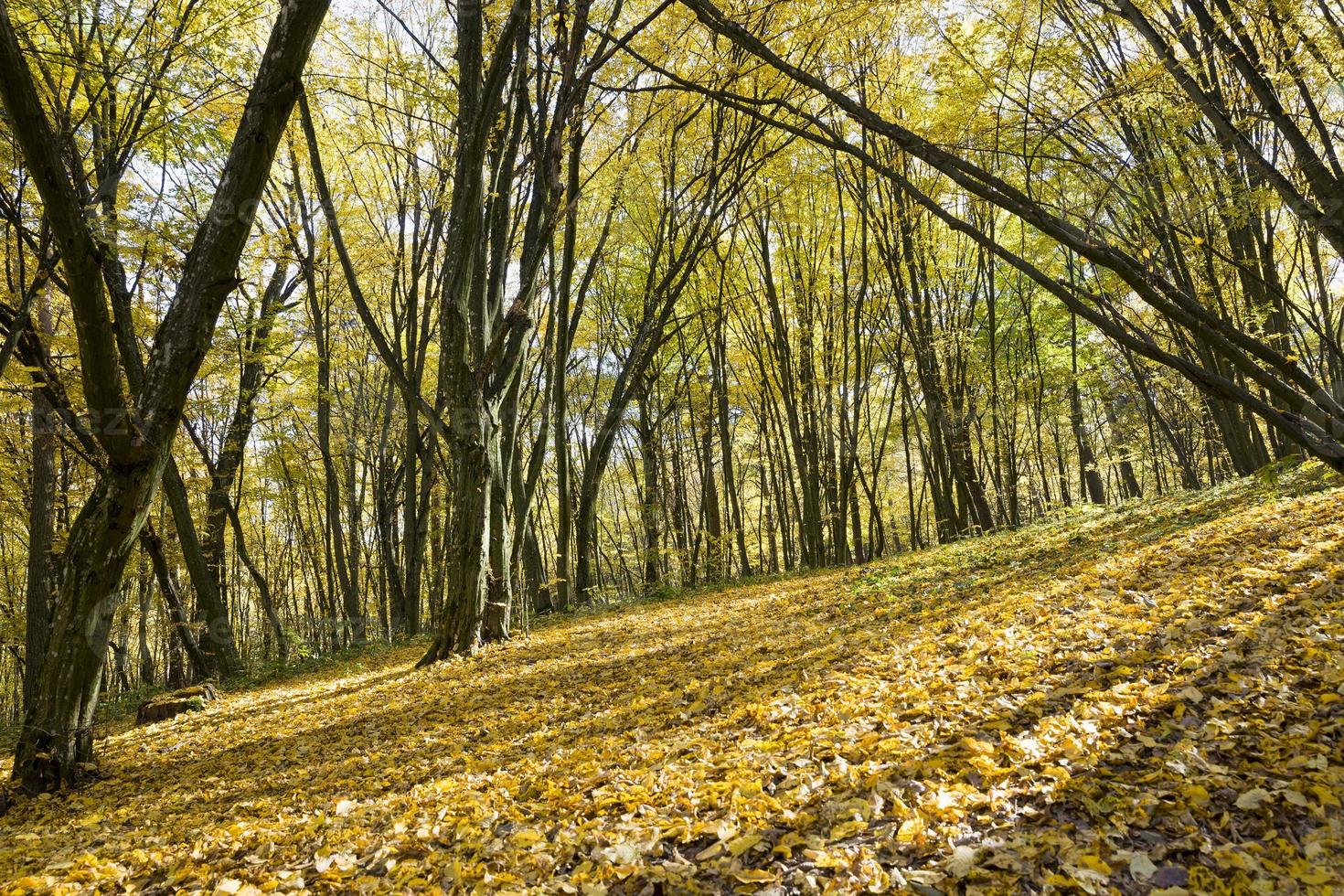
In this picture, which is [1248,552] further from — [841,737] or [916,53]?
[916,53]

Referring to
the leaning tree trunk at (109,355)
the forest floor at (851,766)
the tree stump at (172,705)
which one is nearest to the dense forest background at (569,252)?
the leaning tree trunk at (109,355)

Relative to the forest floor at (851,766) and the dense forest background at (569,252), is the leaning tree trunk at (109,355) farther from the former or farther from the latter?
the forest floor at (851,766)

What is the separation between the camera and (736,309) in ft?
45.0

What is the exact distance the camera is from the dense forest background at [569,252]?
3.57 meters

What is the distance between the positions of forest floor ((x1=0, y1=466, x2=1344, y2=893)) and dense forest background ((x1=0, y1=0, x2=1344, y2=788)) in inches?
→ 40.5

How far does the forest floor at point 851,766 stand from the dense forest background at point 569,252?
1.03 meters

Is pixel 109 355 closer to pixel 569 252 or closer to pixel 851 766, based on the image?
pixel 851 766

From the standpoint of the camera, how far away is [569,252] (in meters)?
9.23

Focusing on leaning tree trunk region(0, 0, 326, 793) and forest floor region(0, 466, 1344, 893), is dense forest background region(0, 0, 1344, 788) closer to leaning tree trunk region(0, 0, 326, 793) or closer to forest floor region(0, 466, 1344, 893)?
leaning tree trunk region(0, 0, 326, 793)

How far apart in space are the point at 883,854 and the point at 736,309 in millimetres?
12379

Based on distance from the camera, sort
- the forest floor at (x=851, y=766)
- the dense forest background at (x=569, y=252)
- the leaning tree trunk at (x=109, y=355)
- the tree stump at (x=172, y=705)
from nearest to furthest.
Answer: the forest floor at (x=851, y=766)
the leaning tree trunk at (x=109, y=355)
the dense forest background at (x=569, y=252)
the tree stump at (x=172, y=705)

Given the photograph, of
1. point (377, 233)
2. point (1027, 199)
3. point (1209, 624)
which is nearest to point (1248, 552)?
point (1209, 624)

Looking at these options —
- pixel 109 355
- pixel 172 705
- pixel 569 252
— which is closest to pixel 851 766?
pixel 109 355

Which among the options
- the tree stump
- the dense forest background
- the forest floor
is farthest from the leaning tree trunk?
the tree stump
